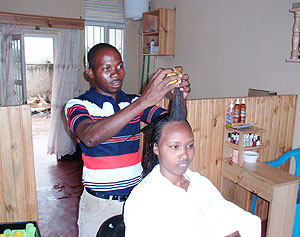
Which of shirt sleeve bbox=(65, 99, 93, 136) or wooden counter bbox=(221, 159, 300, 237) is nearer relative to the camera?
shirt sleeve bbox=(65, 99, 93, 136)

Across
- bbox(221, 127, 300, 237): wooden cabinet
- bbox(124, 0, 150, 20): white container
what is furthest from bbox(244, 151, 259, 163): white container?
bbox(124, 0, 150, 20): white container

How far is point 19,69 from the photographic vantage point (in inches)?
164

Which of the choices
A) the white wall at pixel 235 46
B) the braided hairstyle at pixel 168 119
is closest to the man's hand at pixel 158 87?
the braided hairstyle at pixel 168 119

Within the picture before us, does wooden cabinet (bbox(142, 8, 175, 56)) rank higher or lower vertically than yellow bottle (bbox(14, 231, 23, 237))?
higher

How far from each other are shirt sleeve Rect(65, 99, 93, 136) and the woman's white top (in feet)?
1.11

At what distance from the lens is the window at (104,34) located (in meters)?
4.66

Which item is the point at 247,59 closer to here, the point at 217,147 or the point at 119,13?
the point at 217,147

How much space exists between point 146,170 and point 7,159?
916 millimetres

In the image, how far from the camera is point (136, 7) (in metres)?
4.34

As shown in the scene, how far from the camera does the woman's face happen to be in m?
1.06

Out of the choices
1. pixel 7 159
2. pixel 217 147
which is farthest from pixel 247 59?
pixel 7 159

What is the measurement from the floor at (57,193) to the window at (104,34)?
184 cm

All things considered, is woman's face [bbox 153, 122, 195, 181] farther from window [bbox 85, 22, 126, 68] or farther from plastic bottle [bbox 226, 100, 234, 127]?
window [bbox 85, 22, 126, 68]

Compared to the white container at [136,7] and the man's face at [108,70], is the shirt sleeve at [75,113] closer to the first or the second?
the man's face at [108,70]
